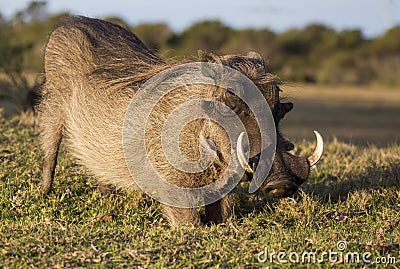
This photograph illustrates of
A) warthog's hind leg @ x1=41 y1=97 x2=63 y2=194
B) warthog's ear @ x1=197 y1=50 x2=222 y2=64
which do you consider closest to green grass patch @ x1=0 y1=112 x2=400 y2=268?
warthog's hind leg @ x1=41 y1=97 x2=63 y2=194

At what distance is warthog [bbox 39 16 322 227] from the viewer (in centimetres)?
392

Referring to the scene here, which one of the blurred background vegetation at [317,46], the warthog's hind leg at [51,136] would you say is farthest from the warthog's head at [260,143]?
the blurred background vegetation at [317,46]

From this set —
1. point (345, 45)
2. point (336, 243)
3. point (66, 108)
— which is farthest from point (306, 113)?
point (345, 45)

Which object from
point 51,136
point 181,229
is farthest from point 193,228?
point 51,136

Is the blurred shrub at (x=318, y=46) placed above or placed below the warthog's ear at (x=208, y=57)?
below

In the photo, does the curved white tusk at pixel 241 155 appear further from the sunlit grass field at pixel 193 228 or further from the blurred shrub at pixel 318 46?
the blurred shrub at pixel 318 46

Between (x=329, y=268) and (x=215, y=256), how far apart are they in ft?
1.77

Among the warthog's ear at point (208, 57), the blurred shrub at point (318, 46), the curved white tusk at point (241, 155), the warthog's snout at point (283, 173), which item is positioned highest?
the warthog's ear at point (208, 57)

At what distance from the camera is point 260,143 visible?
382cm

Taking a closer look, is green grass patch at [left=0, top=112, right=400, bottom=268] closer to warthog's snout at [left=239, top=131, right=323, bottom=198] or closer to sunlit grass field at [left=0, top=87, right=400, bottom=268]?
sunlit grass field at [left=0, top=87, right=400, bottom=268]

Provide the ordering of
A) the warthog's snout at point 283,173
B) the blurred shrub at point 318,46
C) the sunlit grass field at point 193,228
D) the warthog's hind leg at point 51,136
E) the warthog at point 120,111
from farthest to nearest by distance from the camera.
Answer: the blurred shrub at point 318,46 < the warthog's hind leg at point 51,136 < the warthog at point 120,111 < the warthog's snout at point 283,173 < the sunlit grass field at point 193,228

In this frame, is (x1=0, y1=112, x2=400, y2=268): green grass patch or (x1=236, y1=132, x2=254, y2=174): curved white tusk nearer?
(x1=0, y1=112, x2=400, y2=268): green grass patch

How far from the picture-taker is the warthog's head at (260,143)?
3756 millimetres

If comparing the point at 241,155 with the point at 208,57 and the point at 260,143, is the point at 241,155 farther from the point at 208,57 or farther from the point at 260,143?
the point at 208,57
